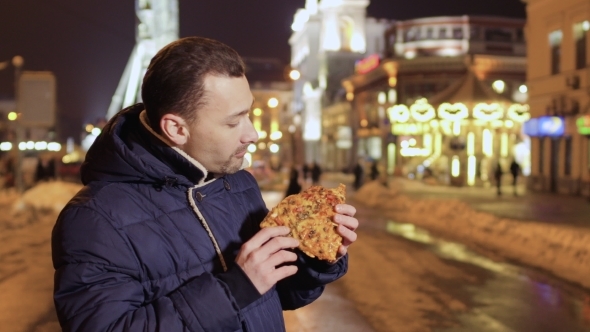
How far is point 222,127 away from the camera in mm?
1968

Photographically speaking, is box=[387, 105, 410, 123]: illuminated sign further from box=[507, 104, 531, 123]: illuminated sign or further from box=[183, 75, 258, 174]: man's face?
box=[183, 75, 258, 174]: man's face

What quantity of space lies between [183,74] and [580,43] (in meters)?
27.2

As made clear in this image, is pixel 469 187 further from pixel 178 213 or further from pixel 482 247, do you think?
pixel 178 213

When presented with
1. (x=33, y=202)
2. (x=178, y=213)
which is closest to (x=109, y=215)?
(x=178, y=213)

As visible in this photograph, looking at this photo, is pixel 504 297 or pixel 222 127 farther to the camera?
pixel 504 297

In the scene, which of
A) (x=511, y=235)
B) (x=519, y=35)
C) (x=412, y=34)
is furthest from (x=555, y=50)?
(x=519, y=35)

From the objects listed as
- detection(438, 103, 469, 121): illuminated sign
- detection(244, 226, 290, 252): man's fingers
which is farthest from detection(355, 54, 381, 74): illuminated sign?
detection(244, 226, 290, 252): man's fingers

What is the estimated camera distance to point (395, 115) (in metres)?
29.5

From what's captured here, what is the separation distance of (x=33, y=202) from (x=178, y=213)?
20.8 m

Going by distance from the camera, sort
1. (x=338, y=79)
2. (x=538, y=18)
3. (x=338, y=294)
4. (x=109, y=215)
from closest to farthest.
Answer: (x=109, y=215) → (x=338, y=294) → (x=538, y=18) → (x=338, y=79)

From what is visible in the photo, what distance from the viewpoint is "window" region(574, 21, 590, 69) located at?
2485 cm

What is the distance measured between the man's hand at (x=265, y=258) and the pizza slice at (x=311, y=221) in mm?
167

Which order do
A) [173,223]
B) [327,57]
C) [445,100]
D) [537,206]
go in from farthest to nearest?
[327,57]
[445,100]
[537,206]
[173,223]

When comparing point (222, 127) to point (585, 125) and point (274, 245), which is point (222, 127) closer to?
point (274, 245)
